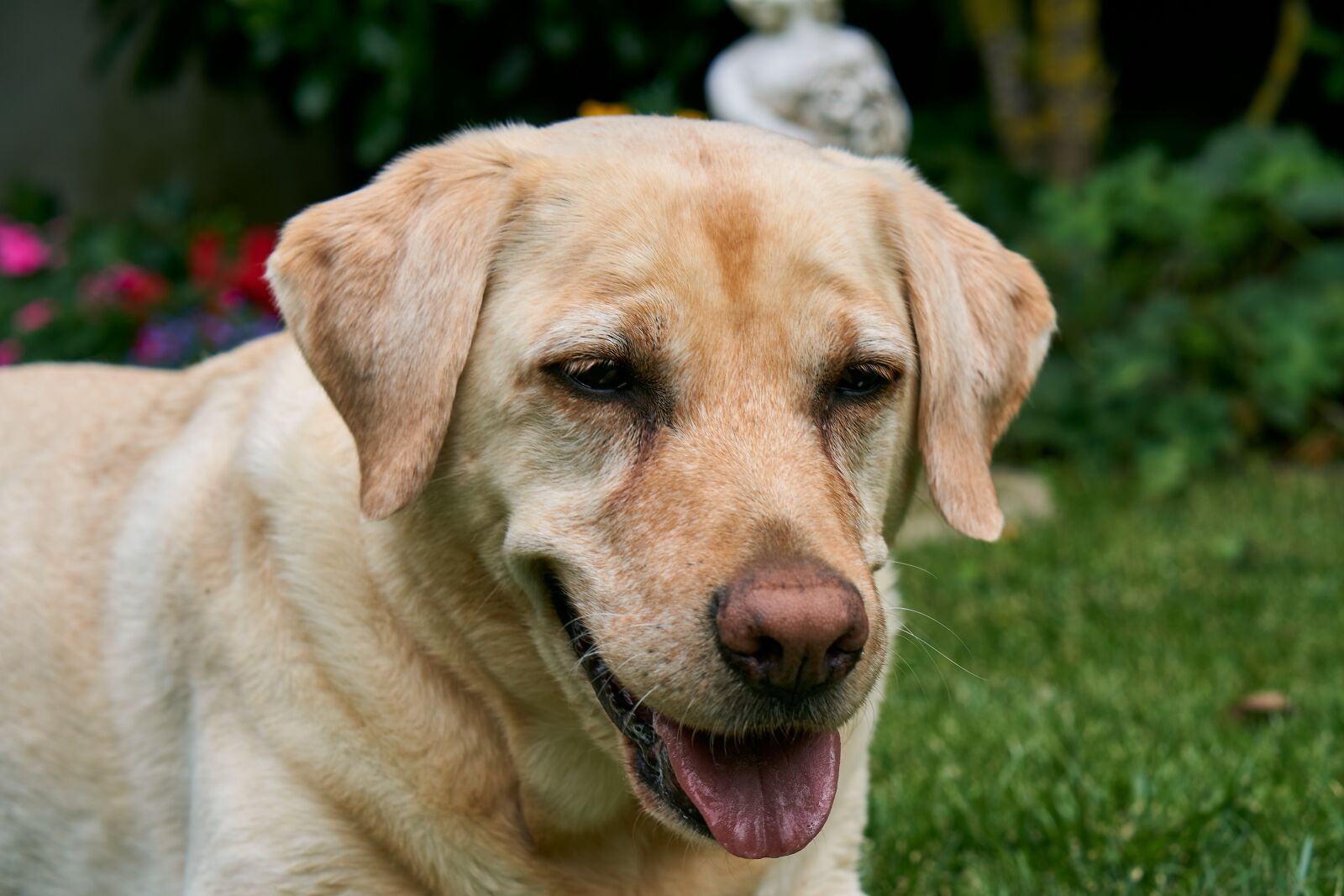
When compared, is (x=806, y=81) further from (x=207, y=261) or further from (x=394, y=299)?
(x=394, y=299)

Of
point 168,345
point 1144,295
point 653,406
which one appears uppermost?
point 653,406

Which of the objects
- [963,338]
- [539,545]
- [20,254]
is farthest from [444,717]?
[20,254]

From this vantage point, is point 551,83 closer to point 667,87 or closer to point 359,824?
point 667,87

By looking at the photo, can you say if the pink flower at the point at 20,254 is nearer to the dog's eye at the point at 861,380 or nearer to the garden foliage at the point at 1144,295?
the garden foliage at the point at 1144,295

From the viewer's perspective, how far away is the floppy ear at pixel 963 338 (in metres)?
2.76

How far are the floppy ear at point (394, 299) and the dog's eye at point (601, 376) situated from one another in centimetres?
19

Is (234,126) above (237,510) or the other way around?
the other way around

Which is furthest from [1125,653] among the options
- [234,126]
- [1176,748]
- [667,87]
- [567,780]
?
[234,126]

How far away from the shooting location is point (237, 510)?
9.30 feet

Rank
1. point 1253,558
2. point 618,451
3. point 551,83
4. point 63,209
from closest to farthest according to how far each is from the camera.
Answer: point 618,451 → point 1253,558 → point 551,83 → point 63,209

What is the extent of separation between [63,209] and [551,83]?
3.40 m

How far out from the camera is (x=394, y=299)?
2.50 meters

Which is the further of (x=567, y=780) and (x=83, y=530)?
(x=83, y=530)

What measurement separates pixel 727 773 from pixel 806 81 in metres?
4.41
